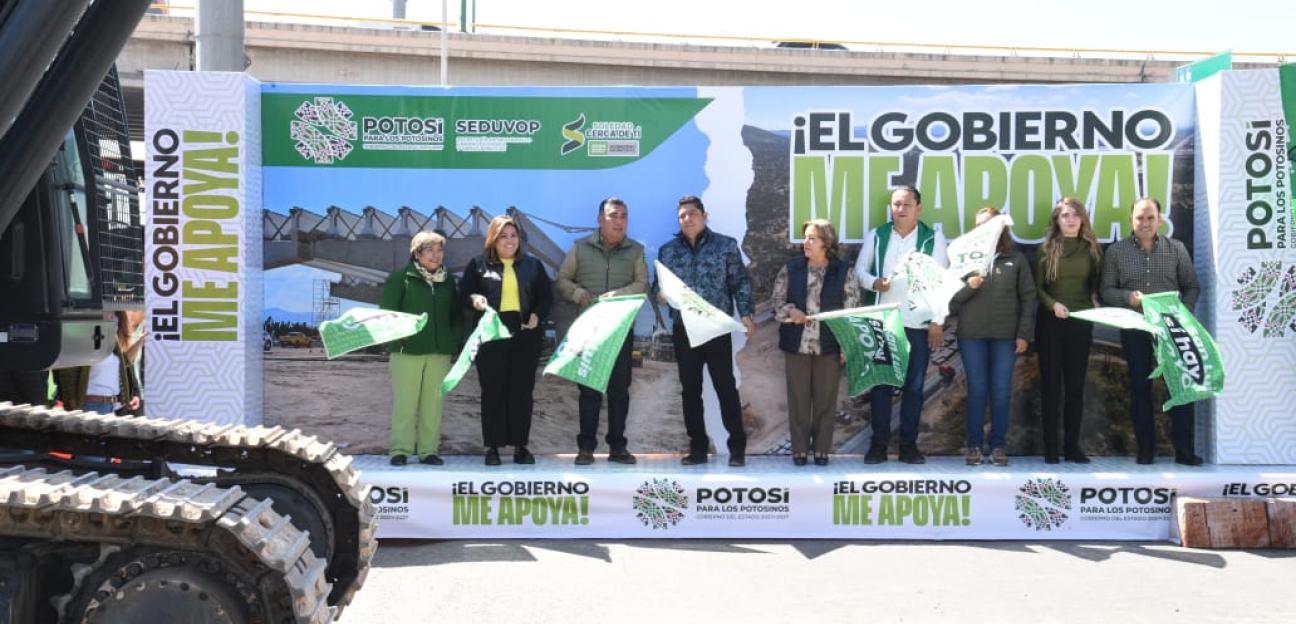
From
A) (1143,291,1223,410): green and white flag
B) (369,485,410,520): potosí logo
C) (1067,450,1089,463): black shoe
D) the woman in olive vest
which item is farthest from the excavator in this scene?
(1143,291,1223,410): green and white flag

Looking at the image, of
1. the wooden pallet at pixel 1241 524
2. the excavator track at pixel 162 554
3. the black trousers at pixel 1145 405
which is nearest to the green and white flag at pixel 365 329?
the excavator track at pixel 162 554

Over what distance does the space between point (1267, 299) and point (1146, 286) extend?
841 millimetres

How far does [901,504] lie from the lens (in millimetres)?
7156

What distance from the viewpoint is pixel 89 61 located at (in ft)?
9.39

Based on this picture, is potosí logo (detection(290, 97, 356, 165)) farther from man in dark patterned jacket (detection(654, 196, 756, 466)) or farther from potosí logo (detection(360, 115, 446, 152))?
man in dark patterned jacket (detection(654, 196, 756, 466))

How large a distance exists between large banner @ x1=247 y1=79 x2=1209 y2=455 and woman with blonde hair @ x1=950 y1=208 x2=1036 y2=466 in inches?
18.5

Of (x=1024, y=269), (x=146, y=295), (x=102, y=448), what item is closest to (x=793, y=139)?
(x=1024, y=269)

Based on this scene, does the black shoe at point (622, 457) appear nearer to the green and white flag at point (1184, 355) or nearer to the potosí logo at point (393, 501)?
the potosí logo at point (393, 501)

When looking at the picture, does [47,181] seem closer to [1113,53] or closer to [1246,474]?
[1246,474]

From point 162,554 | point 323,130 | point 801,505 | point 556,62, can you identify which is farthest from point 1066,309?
point 556,62

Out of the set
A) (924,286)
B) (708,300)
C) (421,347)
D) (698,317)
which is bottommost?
(421,347)

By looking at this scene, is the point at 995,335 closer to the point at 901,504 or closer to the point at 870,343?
the point at 870,343

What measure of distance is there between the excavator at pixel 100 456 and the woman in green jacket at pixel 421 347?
3024mm

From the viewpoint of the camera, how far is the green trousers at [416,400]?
25.5 feet
